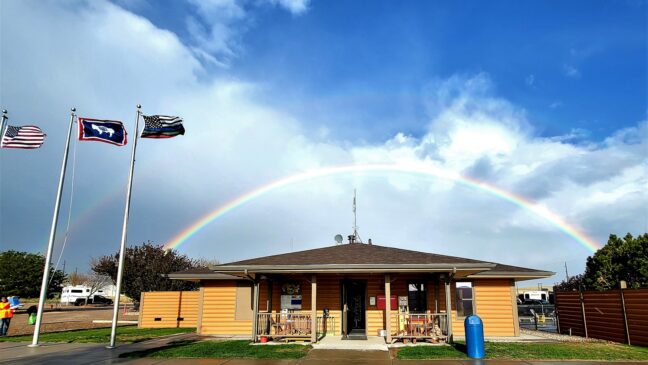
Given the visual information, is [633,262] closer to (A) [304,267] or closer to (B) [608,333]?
(B) [608,333]

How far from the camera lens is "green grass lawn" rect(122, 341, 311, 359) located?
10828 mm

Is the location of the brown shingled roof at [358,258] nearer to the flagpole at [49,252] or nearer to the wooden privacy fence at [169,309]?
the flagpole at [49,252]

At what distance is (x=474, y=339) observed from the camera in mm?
10641

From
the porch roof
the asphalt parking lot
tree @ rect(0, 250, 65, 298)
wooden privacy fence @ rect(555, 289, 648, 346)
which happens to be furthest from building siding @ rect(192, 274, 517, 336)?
tree @ rect(0, 250, 65, 298)

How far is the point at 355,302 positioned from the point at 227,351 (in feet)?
18.9

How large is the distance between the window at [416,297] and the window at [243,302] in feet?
20.6

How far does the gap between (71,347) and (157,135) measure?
6.99 metres

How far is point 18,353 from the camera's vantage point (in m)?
11.1

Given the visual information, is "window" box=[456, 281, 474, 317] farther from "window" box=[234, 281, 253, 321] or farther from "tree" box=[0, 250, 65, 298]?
"tree" box=[0, 250, 65, 298]

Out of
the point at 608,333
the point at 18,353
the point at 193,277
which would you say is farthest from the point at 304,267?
the point at 608,333

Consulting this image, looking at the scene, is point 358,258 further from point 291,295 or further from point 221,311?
point 221,311

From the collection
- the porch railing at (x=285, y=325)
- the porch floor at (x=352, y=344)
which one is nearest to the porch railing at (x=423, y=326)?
the porch floor at (x=352, y=344)

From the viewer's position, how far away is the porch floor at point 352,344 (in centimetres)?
1213

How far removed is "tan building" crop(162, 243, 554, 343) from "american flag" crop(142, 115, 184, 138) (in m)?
5.03
